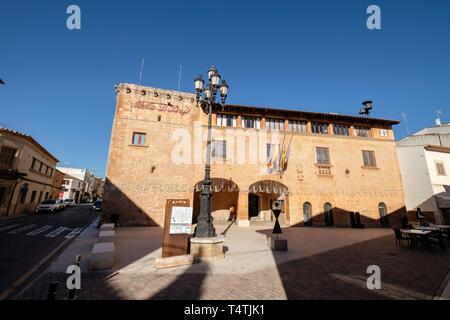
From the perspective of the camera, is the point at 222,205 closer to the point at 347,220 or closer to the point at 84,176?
the point at 347,220

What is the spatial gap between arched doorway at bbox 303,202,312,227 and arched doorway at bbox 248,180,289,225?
167 cm

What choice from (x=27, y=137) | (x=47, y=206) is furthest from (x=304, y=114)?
(x=47, y=206)

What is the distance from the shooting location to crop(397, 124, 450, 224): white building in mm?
18562

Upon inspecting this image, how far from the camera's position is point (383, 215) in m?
19.3

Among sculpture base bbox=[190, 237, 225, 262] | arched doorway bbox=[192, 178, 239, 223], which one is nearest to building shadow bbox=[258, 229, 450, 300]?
sculpture base bbox=[190, 237, 225, 262]

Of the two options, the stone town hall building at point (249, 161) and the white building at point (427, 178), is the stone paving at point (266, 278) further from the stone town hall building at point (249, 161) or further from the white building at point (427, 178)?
the white building at point (427, 178)

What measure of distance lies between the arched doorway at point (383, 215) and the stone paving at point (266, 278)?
12.2 metres

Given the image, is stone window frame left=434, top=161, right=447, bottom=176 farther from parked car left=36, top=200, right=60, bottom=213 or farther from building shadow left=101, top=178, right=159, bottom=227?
parked car left=36, top=200, right=60, bottom=213

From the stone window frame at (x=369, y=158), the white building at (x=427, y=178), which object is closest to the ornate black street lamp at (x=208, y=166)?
the stone window frame at (x=369, y=158)

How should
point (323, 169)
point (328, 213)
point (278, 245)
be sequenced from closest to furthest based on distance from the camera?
1. point (278, 245)
2. point (328, 213)
3. point (323, 169)

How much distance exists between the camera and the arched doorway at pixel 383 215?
63.1 ft

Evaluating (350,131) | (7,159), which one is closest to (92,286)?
(350,131)

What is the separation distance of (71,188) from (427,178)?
225ft
